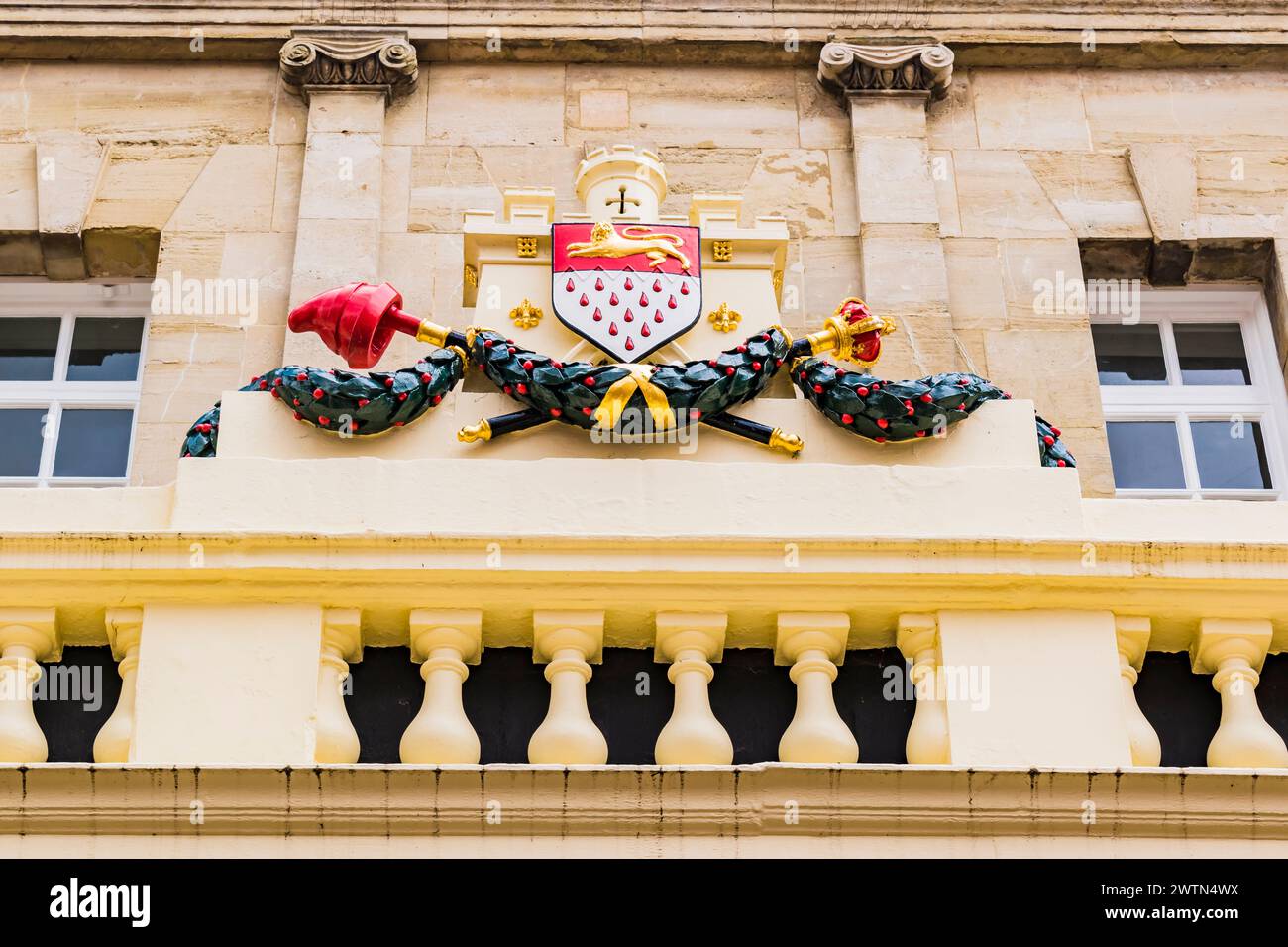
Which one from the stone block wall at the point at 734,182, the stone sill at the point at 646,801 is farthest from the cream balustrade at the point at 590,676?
the stone block wall at the point at 734,182

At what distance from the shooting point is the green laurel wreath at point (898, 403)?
998cm

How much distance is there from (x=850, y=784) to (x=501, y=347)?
271 cm

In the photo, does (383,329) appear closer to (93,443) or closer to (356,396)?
(356,396)

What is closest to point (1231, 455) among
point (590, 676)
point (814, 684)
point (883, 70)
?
point (883, 70)

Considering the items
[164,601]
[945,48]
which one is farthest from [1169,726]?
[945,48]

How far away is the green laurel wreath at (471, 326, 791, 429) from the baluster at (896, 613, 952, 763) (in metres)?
1.34

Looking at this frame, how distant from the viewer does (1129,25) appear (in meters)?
14.3

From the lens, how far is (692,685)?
9.16 m

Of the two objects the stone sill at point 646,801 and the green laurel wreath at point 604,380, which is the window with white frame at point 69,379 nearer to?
the green laurel wreath at point 604,380

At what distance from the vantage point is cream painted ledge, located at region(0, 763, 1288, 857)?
839 cm

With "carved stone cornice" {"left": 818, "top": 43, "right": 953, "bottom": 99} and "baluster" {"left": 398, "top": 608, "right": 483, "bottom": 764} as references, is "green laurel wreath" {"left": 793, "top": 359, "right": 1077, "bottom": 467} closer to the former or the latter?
"baluster" {"left": 398, "top": 608, "right": 483, "bottom": 764}

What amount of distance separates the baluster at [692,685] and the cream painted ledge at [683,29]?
18.6 feet

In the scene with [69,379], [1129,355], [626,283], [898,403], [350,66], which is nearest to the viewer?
[898,403]

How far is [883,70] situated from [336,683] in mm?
6187
